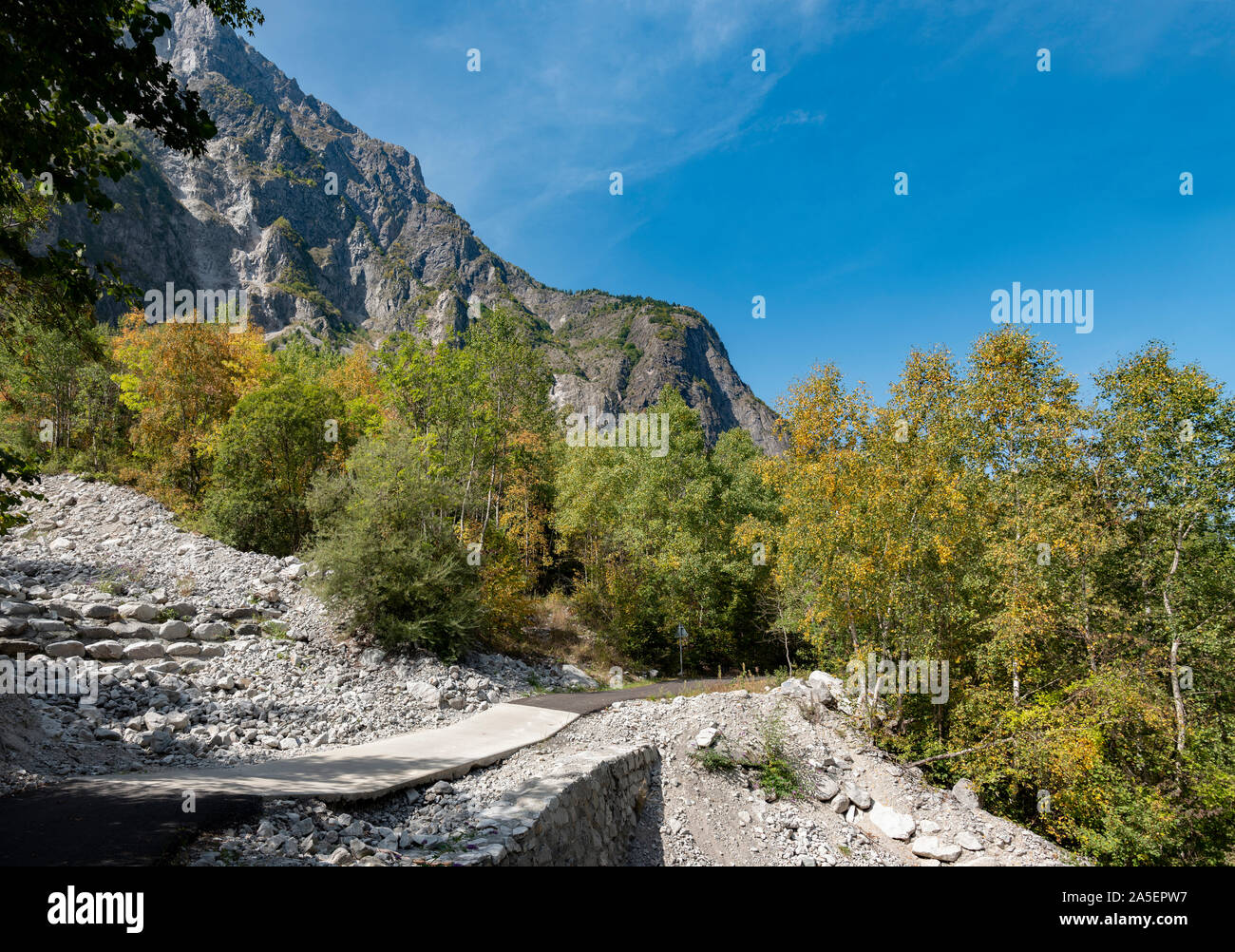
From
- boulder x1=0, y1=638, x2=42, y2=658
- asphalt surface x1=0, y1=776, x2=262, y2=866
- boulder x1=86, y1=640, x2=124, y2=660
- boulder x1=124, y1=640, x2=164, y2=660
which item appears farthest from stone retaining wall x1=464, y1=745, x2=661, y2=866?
boulder x1=0, y1=638, x2=42, y2=658

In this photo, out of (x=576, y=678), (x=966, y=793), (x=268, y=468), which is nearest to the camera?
(x=966, y=793)

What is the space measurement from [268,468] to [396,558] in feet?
34.2

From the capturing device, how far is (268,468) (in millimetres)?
19922

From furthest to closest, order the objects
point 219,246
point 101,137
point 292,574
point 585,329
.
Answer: point 585,329
point 219,246
point 292,574
point 101,137

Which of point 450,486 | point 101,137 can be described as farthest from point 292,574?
point 101,137

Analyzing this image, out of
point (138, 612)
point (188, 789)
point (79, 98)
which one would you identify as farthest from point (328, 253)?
point (188, 789)

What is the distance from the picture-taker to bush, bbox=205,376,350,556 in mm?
18438

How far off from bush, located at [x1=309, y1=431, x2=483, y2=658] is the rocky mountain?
9826 centimetres

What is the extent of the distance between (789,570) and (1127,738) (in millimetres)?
7650

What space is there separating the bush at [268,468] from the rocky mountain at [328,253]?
301 ft

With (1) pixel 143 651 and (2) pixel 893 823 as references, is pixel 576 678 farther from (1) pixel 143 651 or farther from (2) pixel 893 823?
(1) pixel 143 651

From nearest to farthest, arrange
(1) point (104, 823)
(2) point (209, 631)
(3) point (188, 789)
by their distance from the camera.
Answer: (1) point (104, 823) < (3) point (188, 789) < (2) point (209, 631)
